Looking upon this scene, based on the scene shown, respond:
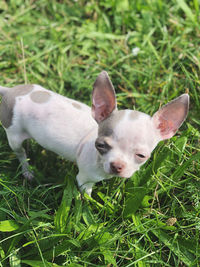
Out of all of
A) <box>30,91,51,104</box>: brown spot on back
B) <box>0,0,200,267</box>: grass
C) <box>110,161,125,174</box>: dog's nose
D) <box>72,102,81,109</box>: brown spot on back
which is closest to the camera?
<box>110,161,125,174</box>: dog's nose

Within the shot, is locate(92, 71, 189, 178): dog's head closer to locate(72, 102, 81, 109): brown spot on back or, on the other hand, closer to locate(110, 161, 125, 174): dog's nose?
locate(110, 161, 125, 174): dog's nose

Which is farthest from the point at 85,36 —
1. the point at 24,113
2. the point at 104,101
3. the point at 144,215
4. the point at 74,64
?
the point at 144,215

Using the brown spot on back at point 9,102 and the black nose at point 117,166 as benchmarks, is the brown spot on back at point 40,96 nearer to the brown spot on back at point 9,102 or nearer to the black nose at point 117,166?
the brown spot on back at point 9,102

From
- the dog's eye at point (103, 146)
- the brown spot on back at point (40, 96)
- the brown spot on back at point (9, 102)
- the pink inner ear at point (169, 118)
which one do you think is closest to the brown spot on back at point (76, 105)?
the brown spot on back at point (40, 96)

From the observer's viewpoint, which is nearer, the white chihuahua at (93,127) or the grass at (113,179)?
the white chihuahua at (93,127)

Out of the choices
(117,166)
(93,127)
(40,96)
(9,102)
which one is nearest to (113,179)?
(93,127)

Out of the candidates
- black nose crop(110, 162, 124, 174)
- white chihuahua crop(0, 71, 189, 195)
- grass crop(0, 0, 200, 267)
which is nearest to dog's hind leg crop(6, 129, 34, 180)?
white chihuahua crop(0, 71, 189, 195)
